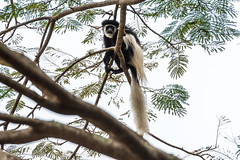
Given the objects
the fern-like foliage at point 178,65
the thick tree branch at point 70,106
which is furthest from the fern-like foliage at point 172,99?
the thick tree branch at point 70,106

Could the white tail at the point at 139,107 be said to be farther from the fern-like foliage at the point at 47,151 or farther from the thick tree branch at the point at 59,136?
the thick tree branch at the point at 59,136

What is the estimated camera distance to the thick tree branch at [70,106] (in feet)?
1.22

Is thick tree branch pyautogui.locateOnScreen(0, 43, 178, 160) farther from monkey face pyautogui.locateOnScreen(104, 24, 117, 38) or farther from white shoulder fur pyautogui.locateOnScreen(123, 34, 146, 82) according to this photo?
monkey face pyautogui.locateOnScreen(104, 24, 117, 38)

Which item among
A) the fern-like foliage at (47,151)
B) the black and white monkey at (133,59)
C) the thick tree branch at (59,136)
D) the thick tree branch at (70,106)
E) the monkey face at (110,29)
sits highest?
the monkey face at (110,29)

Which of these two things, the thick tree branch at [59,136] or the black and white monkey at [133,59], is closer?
the thick tree branch at [59,136]

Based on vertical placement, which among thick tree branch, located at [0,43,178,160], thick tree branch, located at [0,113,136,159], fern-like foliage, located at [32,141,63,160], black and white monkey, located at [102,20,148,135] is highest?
black and white monkey, located at [102,20,148,135]

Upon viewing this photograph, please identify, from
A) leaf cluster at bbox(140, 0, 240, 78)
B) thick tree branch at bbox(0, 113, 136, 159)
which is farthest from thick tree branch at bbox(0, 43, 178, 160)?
leaf cluster at bbox(140, 0, 240, 78)

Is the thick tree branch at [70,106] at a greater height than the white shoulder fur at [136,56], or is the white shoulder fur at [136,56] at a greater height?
the white shoulder fur at [136,56]

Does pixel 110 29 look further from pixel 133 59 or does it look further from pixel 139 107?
pixel 139 107

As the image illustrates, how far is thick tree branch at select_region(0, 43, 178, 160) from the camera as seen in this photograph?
1.22ft

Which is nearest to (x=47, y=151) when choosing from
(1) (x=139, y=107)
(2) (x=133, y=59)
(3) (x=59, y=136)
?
(1) (x=139, y=107)

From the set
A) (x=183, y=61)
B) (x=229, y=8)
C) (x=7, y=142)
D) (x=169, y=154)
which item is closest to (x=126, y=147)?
(x=169, y=154)

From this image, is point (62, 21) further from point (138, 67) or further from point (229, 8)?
point (229, 8)

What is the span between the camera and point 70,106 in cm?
39
